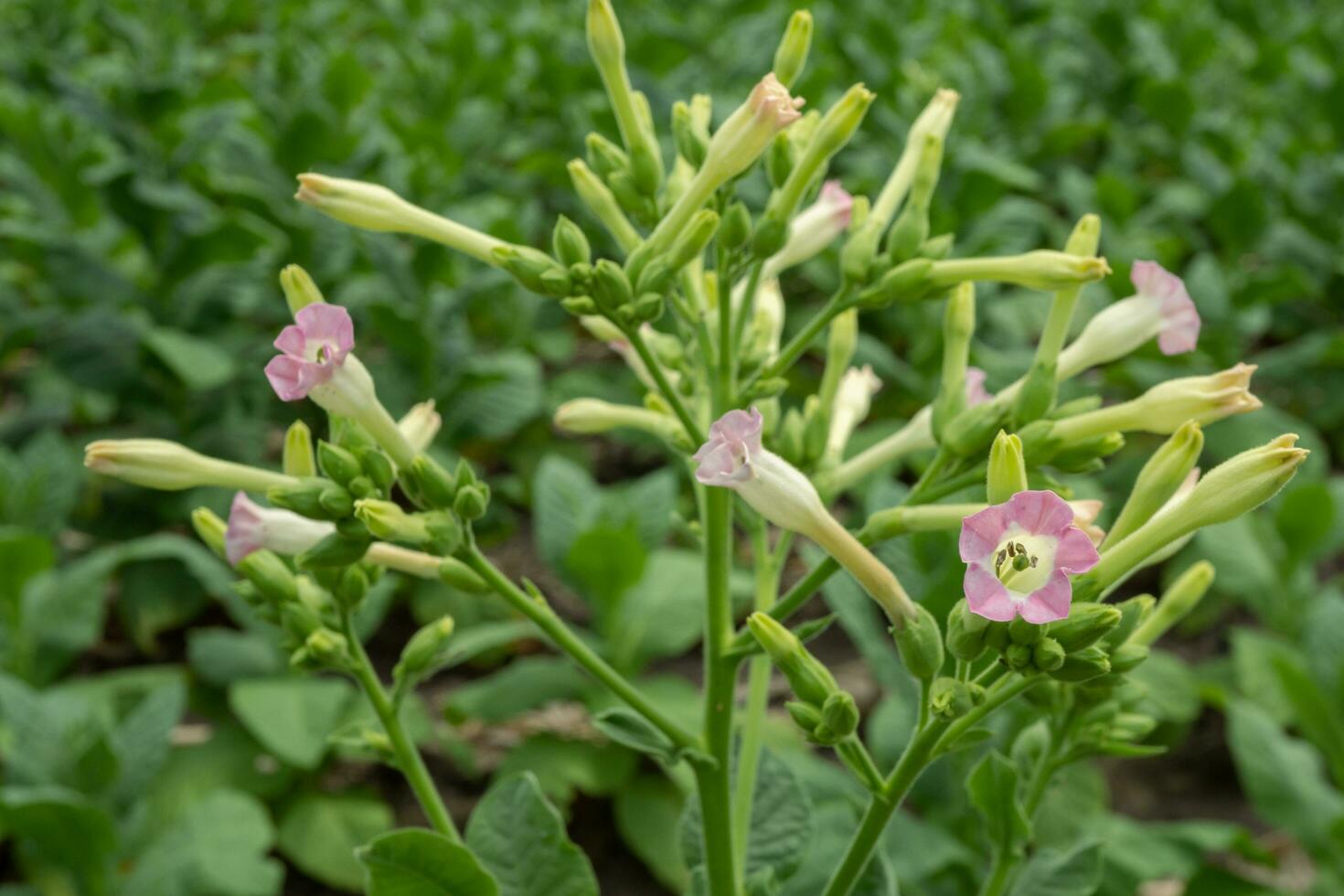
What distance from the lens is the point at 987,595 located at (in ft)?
2.84

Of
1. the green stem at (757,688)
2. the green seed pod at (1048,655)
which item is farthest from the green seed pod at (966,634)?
the green stem at (757,688)

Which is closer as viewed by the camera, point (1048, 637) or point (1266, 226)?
point (1048, 637)

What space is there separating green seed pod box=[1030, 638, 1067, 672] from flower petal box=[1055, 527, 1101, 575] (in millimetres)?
85

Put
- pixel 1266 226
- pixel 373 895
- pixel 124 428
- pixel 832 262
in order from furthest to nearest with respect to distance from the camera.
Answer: pixel 1266 226 → pixel 832 262 → pixel 124 428 → pixel 373 895

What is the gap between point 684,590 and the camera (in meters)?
3.00

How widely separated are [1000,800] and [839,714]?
292 mm

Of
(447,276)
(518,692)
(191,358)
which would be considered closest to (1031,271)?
(518,692)

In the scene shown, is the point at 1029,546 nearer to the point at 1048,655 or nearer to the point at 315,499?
the point at 1048,655

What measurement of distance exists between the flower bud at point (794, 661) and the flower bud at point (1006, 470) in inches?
8.7

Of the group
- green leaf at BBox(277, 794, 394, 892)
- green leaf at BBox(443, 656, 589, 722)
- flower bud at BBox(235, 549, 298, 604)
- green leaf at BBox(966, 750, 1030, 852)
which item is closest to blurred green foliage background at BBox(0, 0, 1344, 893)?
green leaf at BBox(277, 794, 394, 892)

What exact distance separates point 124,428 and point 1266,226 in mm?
3715

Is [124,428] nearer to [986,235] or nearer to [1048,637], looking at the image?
[986,235]

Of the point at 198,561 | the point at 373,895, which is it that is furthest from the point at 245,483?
the point at 198,561

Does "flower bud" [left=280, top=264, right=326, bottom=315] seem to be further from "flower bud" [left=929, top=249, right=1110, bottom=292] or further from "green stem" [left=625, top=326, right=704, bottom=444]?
"flower bud" [left=929, top=249, right=1110, bottom=292]
